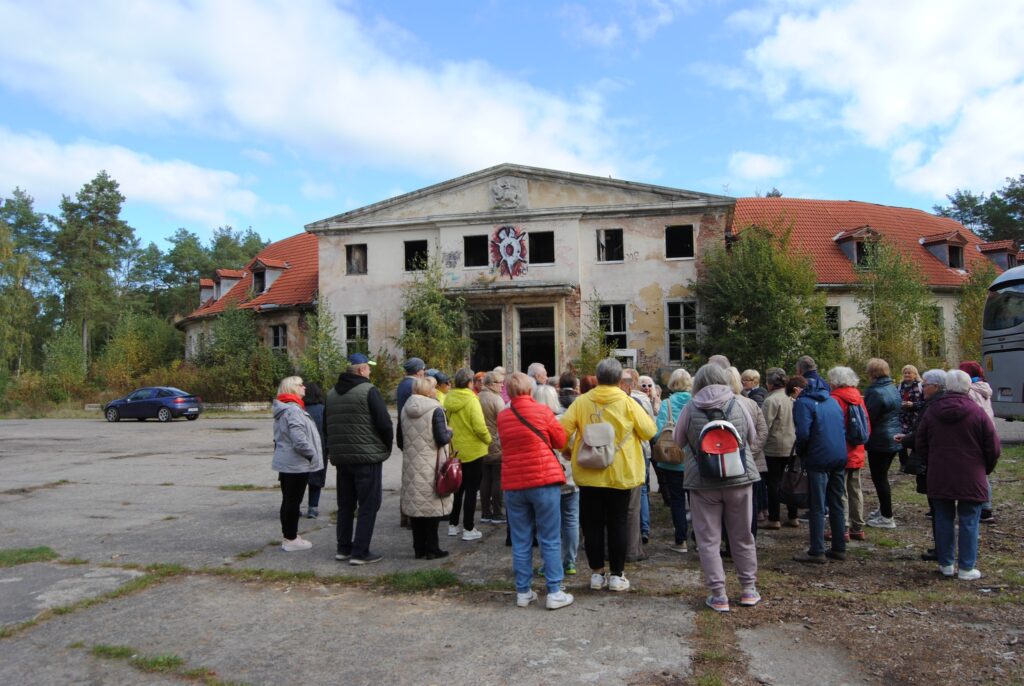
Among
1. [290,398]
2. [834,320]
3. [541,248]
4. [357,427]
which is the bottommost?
[357,427]

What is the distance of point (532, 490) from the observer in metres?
5.70

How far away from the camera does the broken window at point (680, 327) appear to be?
28.9 meters

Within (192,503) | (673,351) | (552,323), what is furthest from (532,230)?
(192,503)

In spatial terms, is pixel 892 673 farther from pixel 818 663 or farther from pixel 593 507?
pixel 593 507

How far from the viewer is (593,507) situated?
5.88 meters

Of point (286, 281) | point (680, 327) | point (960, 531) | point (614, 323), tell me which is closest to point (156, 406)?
point (286, 281)

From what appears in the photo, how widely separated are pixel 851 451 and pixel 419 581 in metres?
4.55

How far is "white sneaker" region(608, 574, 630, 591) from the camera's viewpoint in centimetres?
589

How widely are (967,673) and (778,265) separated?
24.0m

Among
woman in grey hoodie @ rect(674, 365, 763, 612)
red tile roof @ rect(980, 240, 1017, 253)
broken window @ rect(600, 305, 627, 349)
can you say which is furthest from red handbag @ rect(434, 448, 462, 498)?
red tile roof @ rect(980, 240, 1017, 253)

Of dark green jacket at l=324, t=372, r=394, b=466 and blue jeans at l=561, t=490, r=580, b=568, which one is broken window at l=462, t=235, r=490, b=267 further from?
blue jeans at l=561, t=490, r=580, b=568

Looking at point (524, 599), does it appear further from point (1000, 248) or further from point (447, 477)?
point (1000, 248)

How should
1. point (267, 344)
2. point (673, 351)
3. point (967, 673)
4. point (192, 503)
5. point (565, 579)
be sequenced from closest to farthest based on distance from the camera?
point (967, 673) < point (565, 579) < point (192, 503) < point (673, 351) < point (267, 344)

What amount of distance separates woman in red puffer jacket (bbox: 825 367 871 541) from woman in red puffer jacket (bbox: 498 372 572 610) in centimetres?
330
